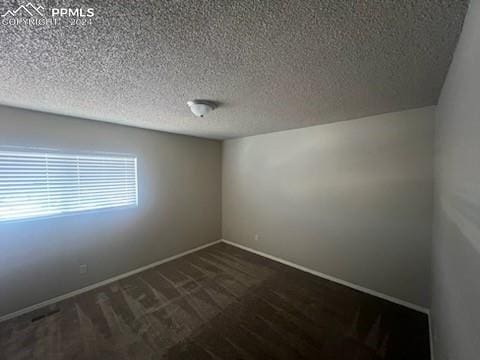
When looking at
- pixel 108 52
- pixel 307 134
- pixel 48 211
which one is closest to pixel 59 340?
pixel 48 211

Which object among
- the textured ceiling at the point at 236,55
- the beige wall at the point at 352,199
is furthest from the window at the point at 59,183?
the beige wall at the point at 352,199

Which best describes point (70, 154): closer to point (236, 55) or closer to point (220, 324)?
point (236, 55)

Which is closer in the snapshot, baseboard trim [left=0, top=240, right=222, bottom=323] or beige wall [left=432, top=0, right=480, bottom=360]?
beige wall [left=432, top=0, right=480, bottom=360]

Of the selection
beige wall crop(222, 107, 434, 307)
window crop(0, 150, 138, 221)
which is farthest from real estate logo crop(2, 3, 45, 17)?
beige wall crop(222, 107, 434, 307)

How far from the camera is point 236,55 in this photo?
3.84ft

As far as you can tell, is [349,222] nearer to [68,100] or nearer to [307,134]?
[307,134]

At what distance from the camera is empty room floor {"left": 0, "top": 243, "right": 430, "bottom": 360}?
167cm

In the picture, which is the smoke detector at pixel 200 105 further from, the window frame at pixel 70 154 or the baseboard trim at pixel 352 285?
A: the baseboard trim at pixel 352 285

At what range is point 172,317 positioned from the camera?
2068 millimetres

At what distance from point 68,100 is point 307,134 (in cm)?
298

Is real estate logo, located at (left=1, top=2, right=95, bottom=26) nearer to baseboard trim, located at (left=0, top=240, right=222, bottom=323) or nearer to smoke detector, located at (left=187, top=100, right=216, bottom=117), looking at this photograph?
smoke detector, located at (left=187, top=100, right=216, bottom=117)

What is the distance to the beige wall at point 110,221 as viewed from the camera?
2.09 meters

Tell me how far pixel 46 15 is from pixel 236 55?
0.92 m

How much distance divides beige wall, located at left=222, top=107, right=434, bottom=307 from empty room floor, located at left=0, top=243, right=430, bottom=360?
37cm
